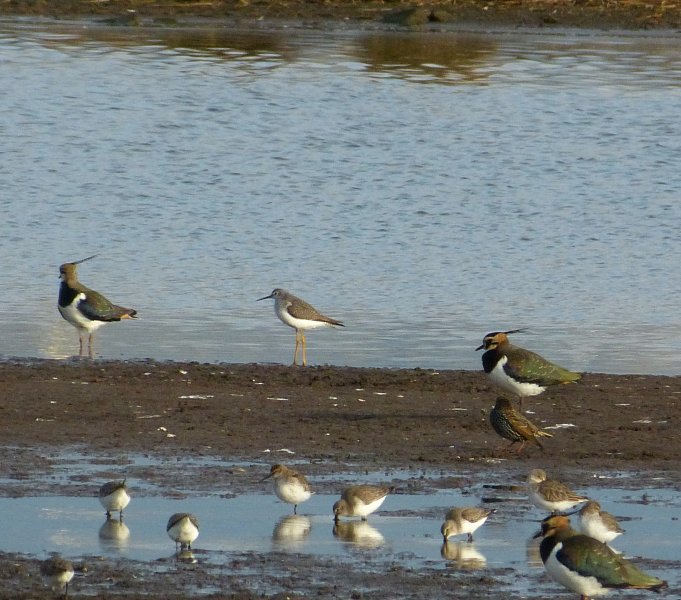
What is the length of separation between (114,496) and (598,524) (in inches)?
113

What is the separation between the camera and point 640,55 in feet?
135

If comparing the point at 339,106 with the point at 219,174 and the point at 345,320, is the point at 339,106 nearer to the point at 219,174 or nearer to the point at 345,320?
the point at 219,174

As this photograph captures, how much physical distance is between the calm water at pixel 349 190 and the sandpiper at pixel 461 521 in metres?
6.12

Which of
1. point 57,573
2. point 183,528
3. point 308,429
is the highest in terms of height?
point 57,573

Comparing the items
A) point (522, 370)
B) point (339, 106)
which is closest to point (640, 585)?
point (522, 370)

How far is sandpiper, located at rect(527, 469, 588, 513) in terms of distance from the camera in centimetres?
1042

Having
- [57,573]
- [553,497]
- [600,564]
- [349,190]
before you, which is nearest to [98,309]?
[553,497]

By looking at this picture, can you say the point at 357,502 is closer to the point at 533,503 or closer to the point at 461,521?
the point at 461,521

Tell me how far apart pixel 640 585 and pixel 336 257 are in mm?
13593

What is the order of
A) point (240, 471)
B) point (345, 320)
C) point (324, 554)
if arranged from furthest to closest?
point (345, 320)
point (240, 471)
point (324, 554)

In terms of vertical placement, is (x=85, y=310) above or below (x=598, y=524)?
below

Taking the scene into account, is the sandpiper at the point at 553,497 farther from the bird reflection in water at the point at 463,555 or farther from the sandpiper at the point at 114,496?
the sandpiper at the point at 114,496

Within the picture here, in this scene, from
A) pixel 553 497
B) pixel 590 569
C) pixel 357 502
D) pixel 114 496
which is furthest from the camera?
pixel 553 497

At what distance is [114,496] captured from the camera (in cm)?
1008
